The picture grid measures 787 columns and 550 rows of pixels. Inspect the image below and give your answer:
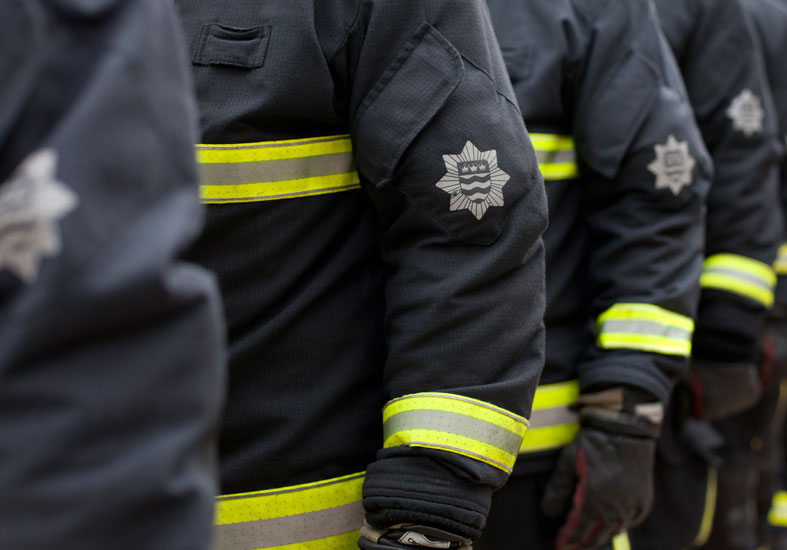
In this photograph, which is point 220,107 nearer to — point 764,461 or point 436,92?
point 436,92

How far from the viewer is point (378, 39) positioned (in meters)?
1.51

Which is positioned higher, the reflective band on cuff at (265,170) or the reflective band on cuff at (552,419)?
the reflective band on cuff at (265,170)

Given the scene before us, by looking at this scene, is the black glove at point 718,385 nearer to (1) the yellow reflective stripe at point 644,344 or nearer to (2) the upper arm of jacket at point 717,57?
(1) the yellow reflective stripe at point 644,344

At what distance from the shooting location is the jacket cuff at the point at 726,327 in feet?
9.05

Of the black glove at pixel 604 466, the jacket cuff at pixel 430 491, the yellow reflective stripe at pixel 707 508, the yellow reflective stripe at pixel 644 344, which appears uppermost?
the jacket cuff at pixel 430 491

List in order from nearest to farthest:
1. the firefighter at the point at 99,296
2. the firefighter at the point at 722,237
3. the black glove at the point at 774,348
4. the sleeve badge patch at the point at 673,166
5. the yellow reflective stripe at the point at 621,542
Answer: the firefighter at the point at 99,296, the sleeve badge patch at the point at 673,166, the yellow reflective stripe at the point at 621,542, the firefighter at the point at 722,237, the black glove at the point at 774,348

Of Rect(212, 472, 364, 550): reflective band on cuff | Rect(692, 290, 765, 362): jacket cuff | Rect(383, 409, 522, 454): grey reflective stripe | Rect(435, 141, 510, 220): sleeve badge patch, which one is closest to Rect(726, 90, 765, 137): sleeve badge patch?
Rect(692, 290, 765, 362): jacket cuff

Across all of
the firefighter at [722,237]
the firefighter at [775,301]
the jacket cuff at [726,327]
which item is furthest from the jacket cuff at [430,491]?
the firefighter at [775,301]

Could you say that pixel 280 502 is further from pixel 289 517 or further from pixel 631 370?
pixel 631 370

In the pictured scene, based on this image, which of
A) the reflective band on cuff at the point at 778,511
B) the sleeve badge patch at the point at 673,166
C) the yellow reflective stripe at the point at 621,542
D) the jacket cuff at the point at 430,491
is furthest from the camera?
the reflective band on cuff at the point at 778,511

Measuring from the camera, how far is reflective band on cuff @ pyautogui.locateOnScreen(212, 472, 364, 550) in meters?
1.54

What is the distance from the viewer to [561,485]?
2.11m

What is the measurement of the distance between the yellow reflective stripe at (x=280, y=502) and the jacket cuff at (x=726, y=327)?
1575 millimetres

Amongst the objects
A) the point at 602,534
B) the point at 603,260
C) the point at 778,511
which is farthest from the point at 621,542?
the point at 778,511
